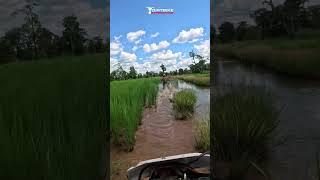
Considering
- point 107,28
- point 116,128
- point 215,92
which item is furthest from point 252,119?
point 107,28

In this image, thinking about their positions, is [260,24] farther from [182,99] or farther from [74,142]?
[74,142]

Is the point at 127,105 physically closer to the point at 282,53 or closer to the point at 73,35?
Result: the point at 73,35

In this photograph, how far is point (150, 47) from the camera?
224 centimetres

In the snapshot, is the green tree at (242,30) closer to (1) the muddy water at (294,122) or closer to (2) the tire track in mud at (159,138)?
(1) the muddy water at (294,122)

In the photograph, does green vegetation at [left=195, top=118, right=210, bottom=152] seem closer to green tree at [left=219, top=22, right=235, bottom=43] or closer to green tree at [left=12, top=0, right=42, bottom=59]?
green tree at [left=219, top=22, right=235, bottom=43]

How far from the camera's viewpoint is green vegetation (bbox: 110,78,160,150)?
7.50ft

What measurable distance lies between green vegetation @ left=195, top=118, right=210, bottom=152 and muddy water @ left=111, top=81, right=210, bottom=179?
3 centimetres

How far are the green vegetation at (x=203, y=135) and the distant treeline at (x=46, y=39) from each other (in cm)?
63

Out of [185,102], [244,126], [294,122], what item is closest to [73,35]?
[185,102]

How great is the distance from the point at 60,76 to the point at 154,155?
0.62 m

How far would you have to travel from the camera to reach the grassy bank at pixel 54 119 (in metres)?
2.13

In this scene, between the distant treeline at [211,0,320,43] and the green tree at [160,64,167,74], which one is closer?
the green tree at [160,64,167,74]

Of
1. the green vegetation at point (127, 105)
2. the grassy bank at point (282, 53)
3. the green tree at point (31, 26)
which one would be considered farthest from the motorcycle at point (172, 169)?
the green tree at point (31, 26)

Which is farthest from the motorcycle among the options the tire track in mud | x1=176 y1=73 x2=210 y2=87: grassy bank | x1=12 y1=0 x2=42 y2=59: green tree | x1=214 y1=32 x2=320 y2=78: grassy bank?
x1=12 y1=0 x2=42 y2=59: green tree
